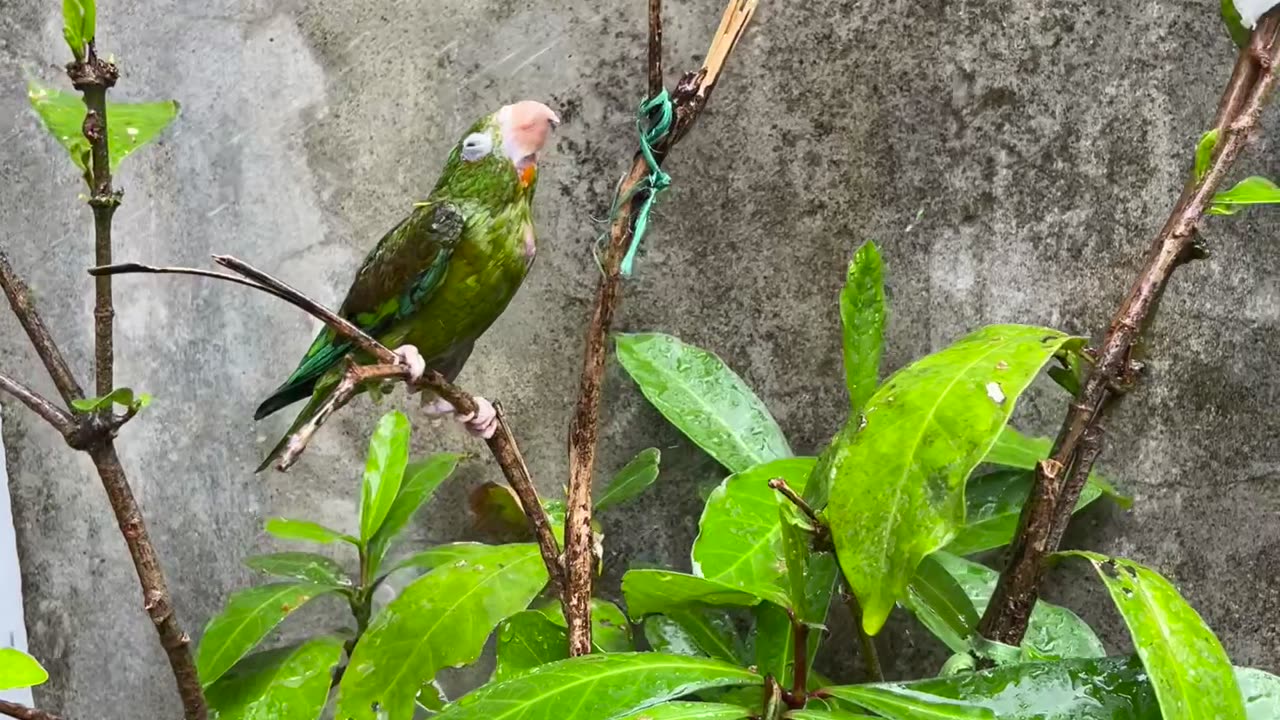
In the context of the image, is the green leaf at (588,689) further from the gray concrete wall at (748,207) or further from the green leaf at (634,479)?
the gray concrete wall at (748,207)

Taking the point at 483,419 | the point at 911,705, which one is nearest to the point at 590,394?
the point at 483,419

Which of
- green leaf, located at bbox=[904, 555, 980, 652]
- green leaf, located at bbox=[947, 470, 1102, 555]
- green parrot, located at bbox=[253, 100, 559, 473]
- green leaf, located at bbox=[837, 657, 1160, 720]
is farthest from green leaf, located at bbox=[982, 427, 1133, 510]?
green parrot, located at bbox=[253, 100, 559, 473]

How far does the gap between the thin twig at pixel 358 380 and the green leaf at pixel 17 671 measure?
0.18m

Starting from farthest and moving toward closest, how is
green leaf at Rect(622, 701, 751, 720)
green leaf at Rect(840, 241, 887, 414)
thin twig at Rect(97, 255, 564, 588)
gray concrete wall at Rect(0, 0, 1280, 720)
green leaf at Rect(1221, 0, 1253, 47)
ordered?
1. gray concrete wall at Rect(0, 0, 1280, 720)
2. green leaf at Rect(840, 241, 887, 414)
3. green leaf at Rect(1221, 0, 1253, 47)
4. green leaf at Rect(622, 701, 751, 720)
5. thin twig at Rect(97, 255, 564, 588)

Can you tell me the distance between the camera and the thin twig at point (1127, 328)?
64 cm

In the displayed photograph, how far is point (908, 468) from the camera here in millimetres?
500

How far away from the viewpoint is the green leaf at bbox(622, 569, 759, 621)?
61cm

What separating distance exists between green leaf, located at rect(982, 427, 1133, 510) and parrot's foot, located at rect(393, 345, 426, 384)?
49 cm

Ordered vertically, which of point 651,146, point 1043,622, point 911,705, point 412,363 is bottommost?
point 1043,622

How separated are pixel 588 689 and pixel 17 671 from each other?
30 cm

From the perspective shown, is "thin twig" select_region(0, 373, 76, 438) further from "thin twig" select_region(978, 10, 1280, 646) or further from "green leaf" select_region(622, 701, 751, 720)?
"thin twig" select_region(978, 10, 1280, 646)

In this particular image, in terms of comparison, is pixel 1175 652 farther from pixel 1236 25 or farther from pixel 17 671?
pixel 17 671

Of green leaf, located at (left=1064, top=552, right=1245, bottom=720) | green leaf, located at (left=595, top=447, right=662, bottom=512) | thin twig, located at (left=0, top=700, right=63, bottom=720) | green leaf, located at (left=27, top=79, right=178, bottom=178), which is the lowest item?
green leaf, located at (left=1064, top=552, right=1245, bottom=720)

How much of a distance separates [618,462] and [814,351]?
0.23 meters
